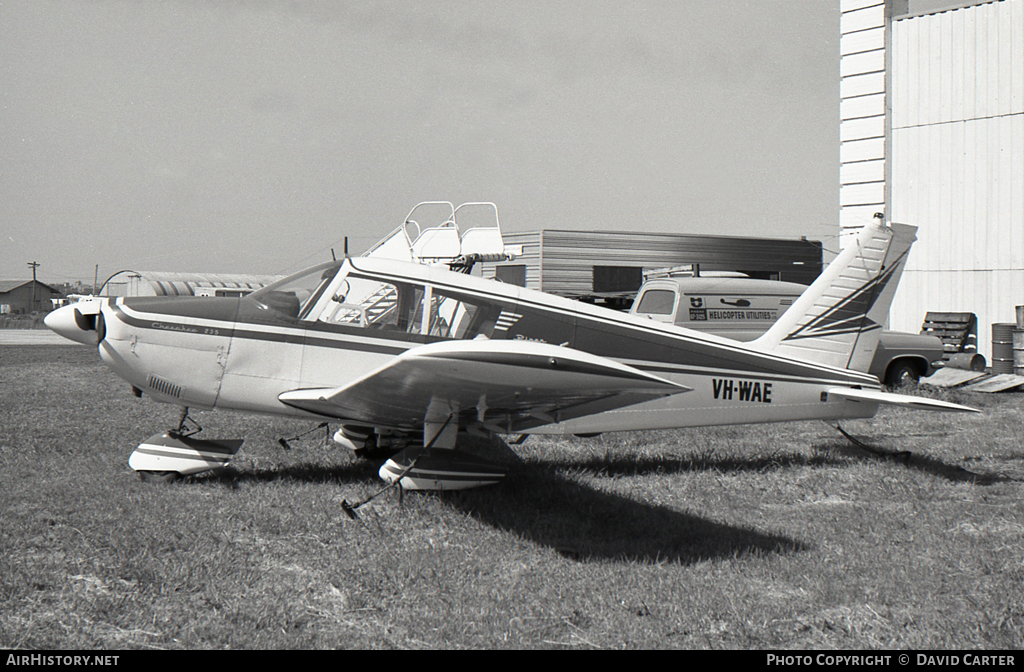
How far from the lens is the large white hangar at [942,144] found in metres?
14.9

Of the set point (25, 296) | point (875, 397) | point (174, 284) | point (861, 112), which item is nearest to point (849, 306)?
point (875, 397)

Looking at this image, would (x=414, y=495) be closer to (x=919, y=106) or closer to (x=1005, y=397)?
(x=1005, y=397)

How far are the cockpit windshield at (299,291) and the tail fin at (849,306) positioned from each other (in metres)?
3.76

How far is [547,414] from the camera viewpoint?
16.4ft

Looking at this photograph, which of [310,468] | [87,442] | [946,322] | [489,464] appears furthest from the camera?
[946,322]

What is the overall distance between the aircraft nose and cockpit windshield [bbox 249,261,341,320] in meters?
1.20

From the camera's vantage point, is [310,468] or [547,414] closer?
[547,414]

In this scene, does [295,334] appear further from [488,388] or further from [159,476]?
[488,388]

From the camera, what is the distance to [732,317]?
11844mm

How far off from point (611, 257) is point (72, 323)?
24.0m

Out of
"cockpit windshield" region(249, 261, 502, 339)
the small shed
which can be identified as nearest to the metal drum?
"cockpit windshield" region(249, 261, 502, 339)

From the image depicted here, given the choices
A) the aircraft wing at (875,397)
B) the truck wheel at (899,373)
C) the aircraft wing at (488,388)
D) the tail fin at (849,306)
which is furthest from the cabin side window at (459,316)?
the truck wheel at (899,373)

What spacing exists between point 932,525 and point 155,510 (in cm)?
511
